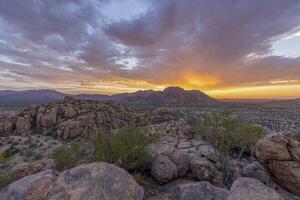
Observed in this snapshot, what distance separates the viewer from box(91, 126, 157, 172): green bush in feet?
56.3

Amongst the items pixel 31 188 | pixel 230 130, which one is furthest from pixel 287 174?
pixel 31 188

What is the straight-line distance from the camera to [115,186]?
7984 millimetres

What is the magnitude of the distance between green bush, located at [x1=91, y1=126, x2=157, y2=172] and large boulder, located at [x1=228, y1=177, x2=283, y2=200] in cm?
1002

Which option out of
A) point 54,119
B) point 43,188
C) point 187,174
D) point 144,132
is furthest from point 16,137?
point 43,188

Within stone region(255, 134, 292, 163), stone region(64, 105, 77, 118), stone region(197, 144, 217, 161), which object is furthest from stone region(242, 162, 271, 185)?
stone region(64, 105, 77, 118)

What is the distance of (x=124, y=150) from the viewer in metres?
17.3

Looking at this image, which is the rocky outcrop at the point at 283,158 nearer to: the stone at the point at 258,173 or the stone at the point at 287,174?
the stone at the point at 287,174

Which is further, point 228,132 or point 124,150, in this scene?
point 228,132

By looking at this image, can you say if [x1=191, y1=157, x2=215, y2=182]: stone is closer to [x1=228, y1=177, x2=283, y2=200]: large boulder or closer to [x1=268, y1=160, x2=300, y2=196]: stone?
[x1=268, y1=160, x2=300, y2=196]: stone

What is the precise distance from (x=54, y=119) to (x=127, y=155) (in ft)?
104

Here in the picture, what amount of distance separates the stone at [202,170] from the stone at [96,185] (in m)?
9.07

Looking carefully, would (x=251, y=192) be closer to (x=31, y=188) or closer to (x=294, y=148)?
(x=31, y=188)

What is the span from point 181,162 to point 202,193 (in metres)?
7.69

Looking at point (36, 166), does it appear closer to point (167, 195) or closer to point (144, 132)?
point (144, 132)
